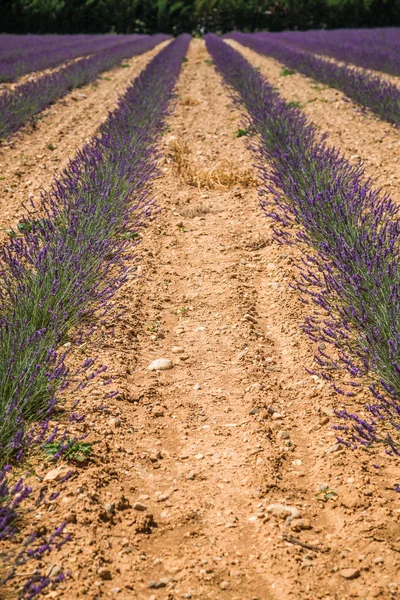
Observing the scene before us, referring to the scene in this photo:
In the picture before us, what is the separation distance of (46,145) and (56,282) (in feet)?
17.2

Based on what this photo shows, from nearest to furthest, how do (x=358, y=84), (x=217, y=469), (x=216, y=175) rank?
(x=217, y=469) < (x=216, y=175) < (x=358, y=84)

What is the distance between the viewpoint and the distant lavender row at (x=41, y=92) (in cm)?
898

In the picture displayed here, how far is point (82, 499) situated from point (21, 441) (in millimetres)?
317

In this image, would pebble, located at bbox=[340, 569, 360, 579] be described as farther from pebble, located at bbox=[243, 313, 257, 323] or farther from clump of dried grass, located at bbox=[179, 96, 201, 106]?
clump of dried grass, located at bbox=[179, 96, 201, 106]

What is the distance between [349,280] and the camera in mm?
3471

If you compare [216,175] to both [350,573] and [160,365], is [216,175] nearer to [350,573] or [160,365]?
[160,365]

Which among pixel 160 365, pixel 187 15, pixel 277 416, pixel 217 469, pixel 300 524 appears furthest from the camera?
pixel 187 15

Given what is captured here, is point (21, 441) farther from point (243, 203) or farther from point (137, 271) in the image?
point (243, 203)

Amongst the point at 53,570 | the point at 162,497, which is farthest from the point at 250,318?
the point at 53,570

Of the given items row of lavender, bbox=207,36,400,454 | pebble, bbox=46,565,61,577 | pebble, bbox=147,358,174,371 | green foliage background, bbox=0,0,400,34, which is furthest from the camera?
green foliage background, bbox=0,0,400,34

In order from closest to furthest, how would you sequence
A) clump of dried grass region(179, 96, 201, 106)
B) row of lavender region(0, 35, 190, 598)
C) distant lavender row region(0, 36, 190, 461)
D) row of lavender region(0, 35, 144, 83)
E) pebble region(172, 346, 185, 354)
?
row of lavender region(0, 35, 190, 598) → distant lavender row region(0, 36, 190, 461) → pebble region(172, 346, 185, 354) → clump of dried grass region(179, 96, 201, 106) → row of lavender region(0, 35, 144, 83)

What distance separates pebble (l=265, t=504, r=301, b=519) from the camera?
2.33 meters

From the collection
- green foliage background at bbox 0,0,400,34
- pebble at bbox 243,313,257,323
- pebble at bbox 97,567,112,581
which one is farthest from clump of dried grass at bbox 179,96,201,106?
green foliage background at bbox 0,0,400,34

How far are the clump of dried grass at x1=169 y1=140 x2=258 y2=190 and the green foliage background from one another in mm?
26969
